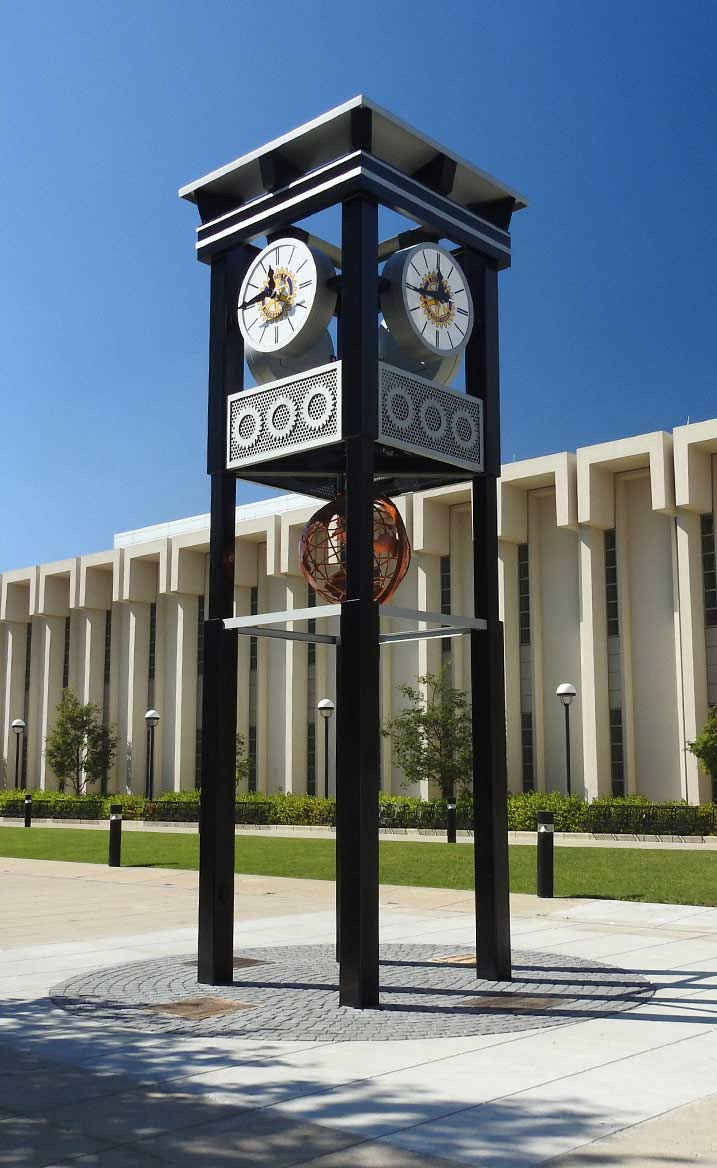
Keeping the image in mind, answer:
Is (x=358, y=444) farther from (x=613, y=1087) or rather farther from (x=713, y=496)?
(x=713, y=496)

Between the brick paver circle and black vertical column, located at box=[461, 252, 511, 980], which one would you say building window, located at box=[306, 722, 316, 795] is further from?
black vertical column, located at box=[461, 252, 511, 980]

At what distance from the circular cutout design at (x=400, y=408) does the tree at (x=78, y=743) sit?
1981 inches

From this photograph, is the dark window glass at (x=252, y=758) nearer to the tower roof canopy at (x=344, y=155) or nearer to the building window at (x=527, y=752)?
the building window at (x=527, y=752)

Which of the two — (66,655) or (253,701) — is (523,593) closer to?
(253,701)

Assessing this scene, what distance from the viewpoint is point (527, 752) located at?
42.9m

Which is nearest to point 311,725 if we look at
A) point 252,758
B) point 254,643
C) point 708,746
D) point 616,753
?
point 252,758

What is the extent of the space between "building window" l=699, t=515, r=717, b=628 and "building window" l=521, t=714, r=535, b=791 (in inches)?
321

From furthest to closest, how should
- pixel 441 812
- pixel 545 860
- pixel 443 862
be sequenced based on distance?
1. pixel 441 812
2. pixel 443 862
3. pixel 545 860

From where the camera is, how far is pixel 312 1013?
26.6ft

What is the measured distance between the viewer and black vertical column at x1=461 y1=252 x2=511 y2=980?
9.36 m

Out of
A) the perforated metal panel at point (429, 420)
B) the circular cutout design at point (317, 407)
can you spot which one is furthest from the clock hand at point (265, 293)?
the perforated metal panel at point (429, 420)

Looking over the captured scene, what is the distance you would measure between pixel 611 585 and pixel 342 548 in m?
33.0

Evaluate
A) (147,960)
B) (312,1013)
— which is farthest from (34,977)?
(312,1013)

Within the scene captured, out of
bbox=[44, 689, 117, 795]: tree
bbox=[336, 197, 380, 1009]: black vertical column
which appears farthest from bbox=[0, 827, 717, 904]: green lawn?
bbox=[44, 689, 117, 795]: tree
